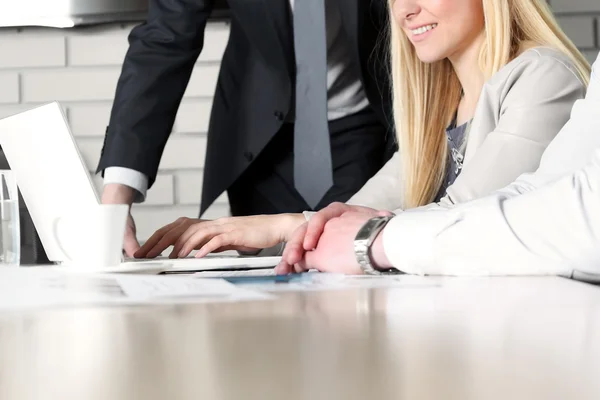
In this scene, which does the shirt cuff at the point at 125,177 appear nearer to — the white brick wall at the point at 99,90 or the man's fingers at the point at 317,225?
the man's fingers at the point at 317,225

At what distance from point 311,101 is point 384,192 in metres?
0.29

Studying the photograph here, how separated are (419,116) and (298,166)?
354 mm

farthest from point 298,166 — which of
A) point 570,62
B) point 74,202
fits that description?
point 74,202

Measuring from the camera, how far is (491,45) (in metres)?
1.47

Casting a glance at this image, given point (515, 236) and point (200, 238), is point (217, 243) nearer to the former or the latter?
point (200, 238)

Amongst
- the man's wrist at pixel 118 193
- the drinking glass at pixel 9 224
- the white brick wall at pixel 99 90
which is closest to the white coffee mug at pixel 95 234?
the drinking glass at pixel 9 224

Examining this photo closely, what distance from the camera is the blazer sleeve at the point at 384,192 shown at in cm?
169

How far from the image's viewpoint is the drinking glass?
1135 millimetres

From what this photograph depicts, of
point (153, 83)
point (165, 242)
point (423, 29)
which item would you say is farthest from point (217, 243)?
point (153, 83)

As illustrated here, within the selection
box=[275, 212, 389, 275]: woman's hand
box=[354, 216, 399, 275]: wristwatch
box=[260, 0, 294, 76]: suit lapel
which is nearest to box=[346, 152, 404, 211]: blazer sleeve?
box=[260, 0, 294, 76]: suit lapel

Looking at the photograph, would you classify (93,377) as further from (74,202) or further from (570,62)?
(570,62)

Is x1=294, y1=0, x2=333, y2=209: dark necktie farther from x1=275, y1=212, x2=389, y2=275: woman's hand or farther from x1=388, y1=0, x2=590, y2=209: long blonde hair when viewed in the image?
x1=275, y1=212, x2=389, y2=275: woman's hand

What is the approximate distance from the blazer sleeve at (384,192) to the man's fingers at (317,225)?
2.01 ft

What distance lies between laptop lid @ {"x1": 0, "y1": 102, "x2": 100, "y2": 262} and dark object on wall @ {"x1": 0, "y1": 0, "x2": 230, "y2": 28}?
1667 mm
